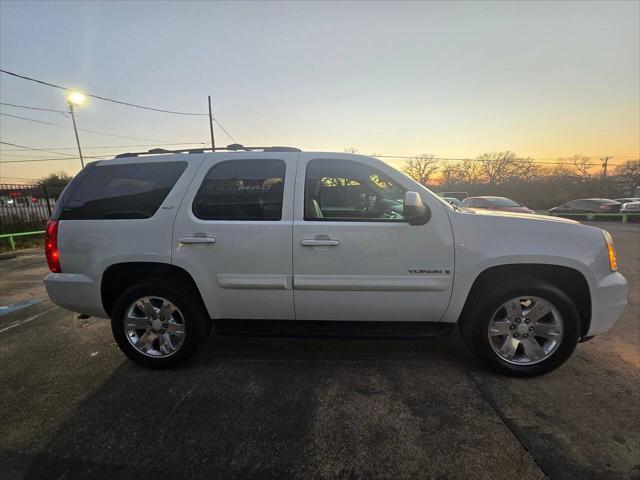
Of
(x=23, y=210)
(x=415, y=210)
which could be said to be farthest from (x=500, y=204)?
(x=23, y=210)

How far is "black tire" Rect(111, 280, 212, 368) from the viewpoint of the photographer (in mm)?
2889

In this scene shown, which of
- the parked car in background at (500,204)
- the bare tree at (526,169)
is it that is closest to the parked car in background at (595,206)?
the parked car in background at (500,204)

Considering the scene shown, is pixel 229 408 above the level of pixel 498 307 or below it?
below

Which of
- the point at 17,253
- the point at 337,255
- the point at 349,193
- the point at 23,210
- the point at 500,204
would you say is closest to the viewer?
the point at 337,255

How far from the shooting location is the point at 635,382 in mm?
2738

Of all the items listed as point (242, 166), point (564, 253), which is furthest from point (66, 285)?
point (564, 253)

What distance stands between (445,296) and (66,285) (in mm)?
3343

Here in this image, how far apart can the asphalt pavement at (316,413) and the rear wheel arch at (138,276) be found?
705 millimetres

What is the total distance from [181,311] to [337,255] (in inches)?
57.8

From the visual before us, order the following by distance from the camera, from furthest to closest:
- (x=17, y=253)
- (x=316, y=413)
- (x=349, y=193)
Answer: (x=17, y=253) → (x=349, y=193) → (x=316, y=413)

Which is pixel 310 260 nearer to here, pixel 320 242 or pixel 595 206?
pixel 320 242

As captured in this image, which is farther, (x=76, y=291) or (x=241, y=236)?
(x=76, y=291)

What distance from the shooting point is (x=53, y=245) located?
2934 mm

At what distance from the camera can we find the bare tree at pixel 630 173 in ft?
156
